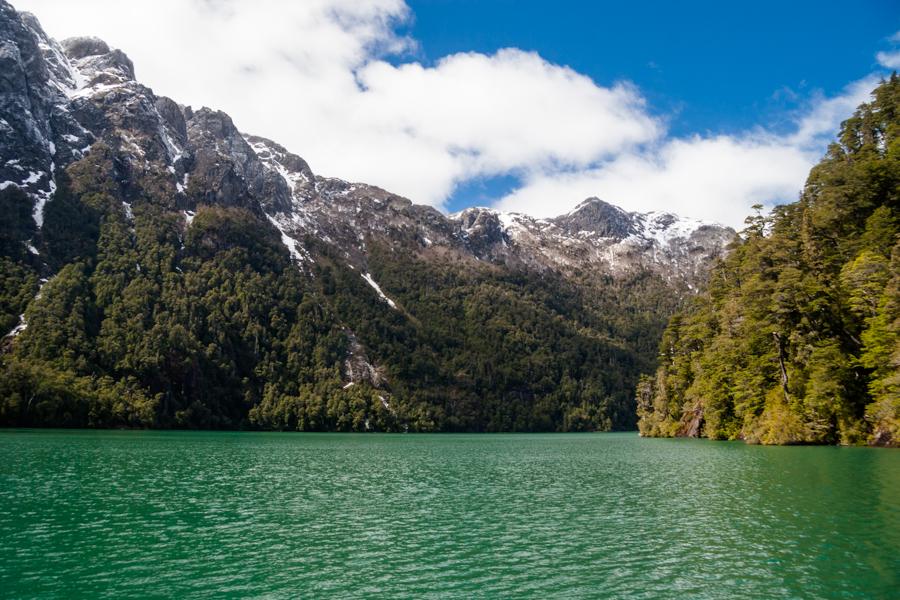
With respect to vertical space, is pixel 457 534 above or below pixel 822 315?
below

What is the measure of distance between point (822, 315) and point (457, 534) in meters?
68.0

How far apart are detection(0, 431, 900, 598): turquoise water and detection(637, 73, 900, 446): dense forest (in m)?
19.7

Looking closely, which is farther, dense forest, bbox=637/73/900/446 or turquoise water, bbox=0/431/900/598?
dense forest, bbox=637/73/900/446

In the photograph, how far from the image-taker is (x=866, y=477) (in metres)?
43.5

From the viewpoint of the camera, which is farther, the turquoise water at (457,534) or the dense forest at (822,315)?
the dense forest at (822,315)

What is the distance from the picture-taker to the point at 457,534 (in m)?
29.9

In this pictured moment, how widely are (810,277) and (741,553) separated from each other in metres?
66.9

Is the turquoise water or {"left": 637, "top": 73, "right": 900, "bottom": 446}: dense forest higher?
{"left": 637, "top": 73, "right": 900, "bottom": 446}: dense forest

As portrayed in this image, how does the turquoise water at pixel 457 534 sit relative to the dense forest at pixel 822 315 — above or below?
below

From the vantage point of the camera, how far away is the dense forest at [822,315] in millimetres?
68625

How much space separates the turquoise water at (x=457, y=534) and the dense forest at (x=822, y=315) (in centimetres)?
1967

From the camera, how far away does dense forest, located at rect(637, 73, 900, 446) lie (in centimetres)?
6862

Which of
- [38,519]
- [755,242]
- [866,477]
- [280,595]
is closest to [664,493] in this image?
[866,477]

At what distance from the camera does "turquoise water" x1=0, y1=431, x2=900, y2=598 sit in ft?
71.2
